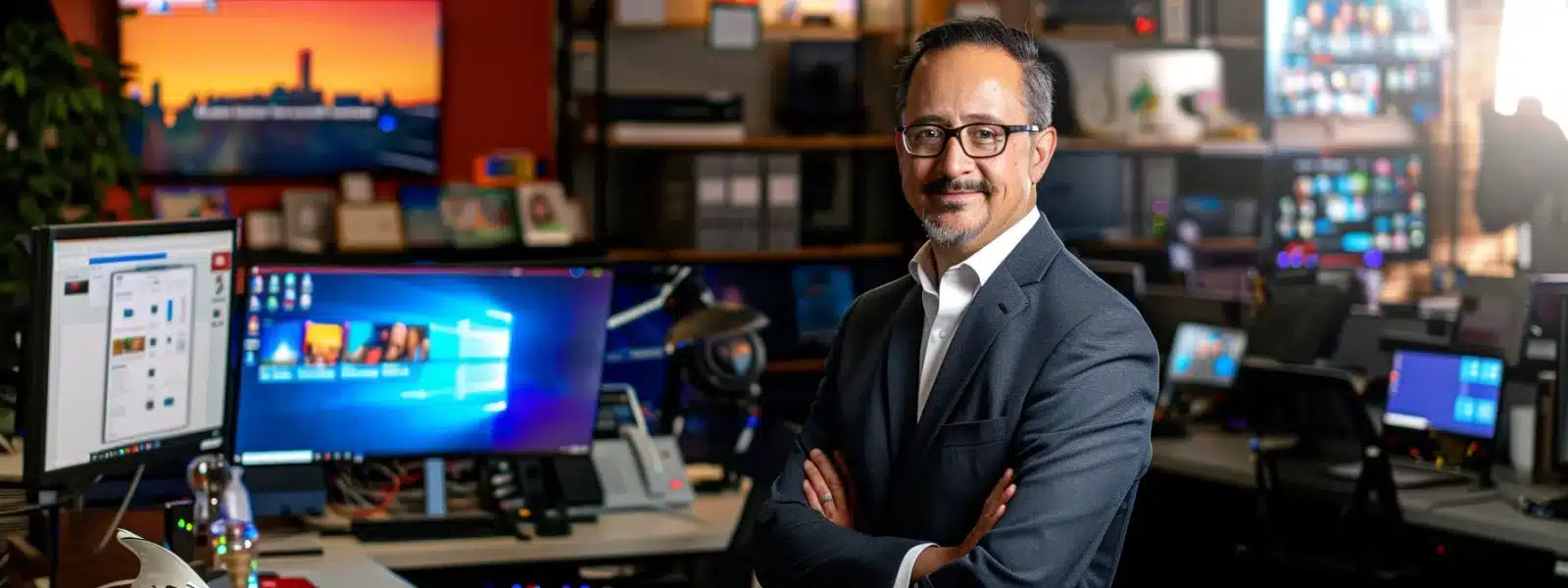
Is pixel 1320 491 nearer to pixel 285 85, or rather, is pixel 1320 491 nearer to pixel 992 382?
pixel 992 382

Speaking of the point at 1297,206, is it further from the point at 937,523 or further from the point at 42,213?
the point at 937,523

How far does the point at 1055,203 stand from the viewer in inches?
275

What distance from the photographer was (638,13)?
6465 mm

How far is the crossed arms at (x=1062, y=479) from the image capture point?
194 cm

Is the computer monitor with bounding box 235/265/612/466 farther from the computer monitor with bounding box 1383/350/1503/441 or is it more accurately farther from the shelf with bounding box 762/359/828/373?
the shelf with bounding box 762/359/828/373

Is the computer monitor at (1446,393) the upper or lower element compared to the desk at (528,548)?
upper

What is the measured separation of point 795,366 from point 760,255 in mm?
443

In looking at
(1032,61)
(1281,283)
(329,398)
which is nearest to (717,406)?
(329,398)

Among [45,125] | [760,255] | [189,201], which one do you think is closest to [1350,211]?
[760,255]

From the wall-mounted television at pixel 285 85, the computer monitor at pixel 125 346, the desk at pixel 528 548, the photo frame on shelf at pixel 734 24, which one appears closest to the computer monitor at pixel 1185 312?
the photo frame on shelf at pixel 734 24

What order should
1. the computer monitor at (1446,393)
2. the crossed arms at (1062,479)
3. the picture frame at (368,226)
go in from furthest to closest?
the picture frame at (368,226)
the computer monitor at (1446,393)
the crossed arms at (1062,479)

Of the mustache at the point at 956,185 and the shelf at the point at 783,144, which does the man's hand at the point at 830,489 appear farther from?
the shelf at the point at 783,144

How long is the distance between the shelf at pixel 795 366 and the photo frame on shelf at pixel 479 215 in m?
1.06

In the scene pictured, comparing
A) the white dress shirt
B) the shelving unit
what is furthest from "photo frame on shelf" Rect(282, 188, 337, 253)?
the white dress shirt
